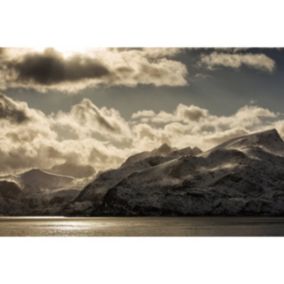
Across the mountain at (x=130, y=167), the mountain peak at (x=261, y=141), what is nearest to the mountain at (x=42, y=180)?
the mountain at (x=130, y=167)

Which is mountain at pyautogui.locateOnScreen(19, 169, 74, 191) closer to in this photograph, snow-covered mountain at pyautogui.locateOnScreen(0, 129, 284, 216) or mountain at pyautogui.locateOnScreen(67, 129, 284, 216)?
snow-covered mountain at pyautogui.locateOnScreen(0, 129, 284, 216)

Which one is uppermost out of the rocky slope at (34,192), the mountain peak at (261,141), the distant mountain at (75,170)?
the mountain peak at (261,141)

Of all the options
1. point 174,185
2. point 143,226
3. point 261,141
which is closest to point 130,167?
point 174,185

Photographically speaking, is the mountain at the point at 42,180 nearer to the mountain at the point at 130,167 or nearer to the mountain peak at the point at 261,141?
the mountain at the point at 130,167

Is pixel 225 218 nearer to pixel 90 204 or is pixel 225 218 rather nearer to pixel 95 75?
pixel 90 204

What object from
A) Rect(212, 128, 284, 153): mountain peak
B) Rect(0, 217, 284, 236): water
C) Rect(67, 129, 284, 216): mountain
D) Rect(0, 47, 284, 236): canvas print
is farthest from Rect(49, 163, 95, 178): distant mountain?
Rect(212, 128, 284, 153): mountain peak
